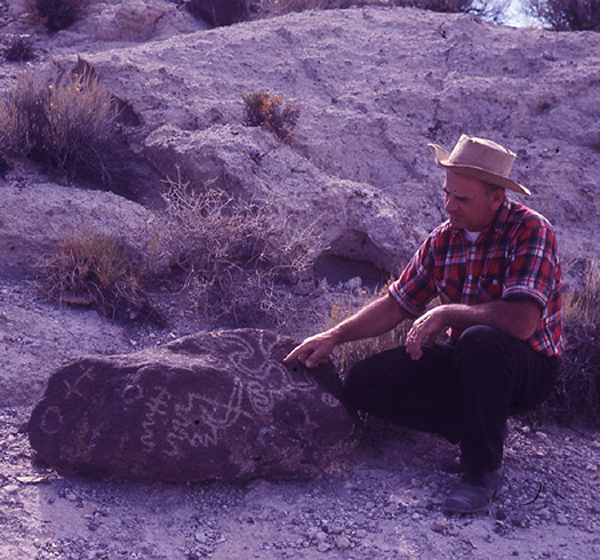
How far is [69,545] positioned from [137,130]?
503 cm

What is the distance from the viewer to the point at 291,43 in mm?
9078

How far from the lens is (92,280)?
5.42 m

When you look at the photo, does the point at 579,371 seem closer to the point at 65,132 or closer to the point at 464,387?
the point at 464,387

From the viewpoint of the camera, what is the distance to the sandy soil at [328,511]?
122 inches

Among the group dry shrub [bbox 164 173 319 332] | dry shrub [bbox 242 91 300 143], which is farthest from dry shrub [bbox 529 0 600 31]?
dry shrub [bbox 164 173 319 332]

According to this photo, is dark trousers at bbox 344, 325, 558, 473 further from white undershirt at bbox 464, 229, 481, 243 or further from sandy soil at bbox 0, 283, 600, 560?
white undershirt at bbox 464, 229, 481, 243

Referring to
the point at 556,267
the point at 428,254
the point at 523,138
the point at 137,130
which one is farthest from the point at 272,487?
the point at 523,138

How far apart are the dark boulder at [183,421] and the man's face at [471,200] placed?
1.12 metres

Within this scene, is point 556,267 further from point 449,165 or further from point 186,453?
point 186,453

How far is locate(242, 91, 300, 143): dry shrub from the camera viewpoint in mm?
7259

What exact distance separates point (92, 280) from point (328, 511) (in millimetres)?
2777

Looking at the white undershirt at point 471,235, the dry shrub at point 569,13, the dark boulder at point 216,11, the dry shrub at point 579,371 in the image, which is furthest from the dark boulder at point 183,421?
the dry shrub at point 569,13

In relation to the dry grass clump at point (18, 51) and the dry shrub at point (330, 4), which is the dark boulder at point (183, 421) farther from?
the dry shrub at point (330, 4)

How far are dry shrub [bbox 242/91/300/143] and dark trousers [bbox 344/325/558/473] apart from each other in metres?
3.83
